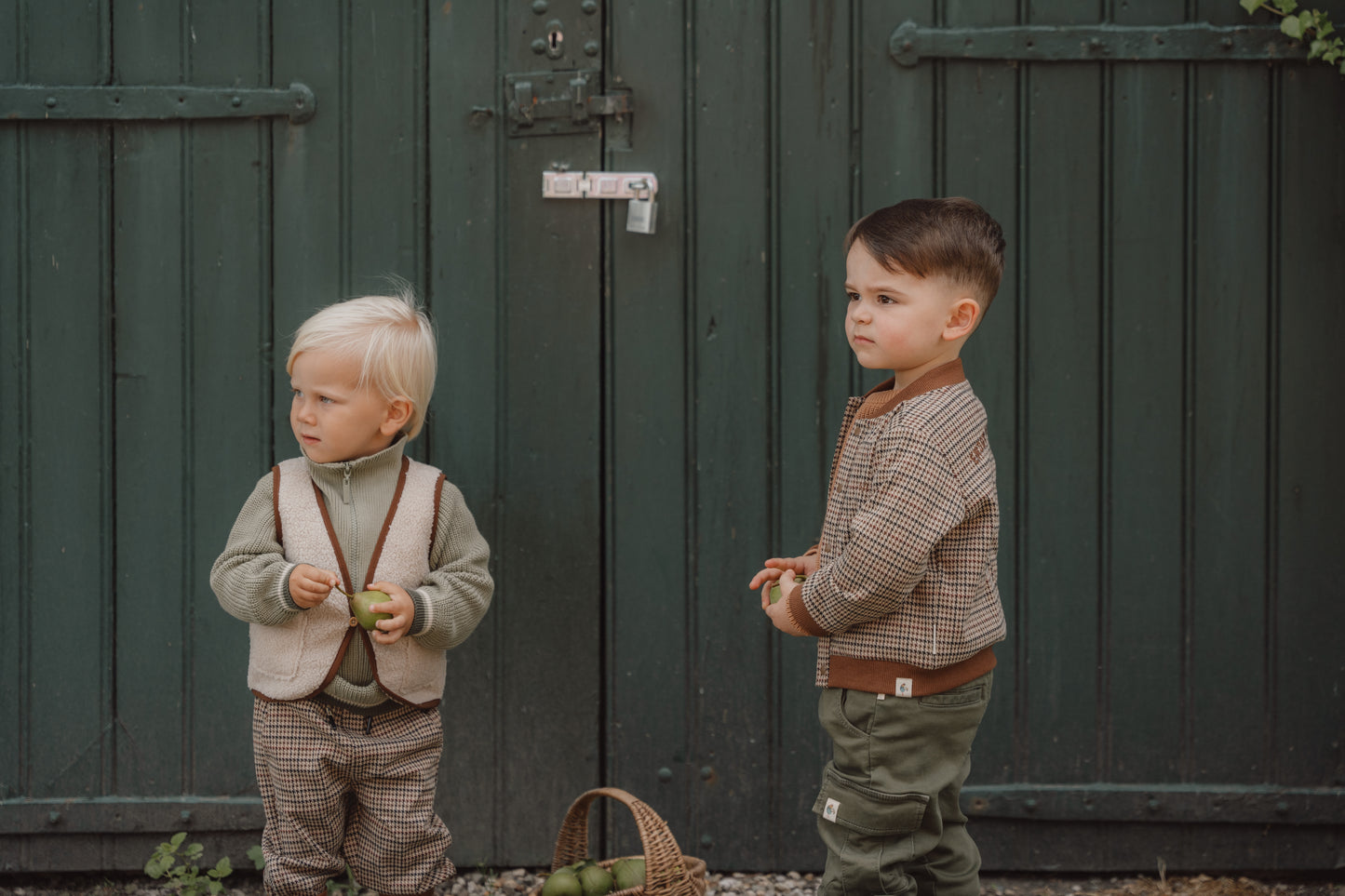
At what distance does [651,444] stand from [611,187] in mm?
617

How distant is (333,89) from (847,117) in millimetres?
1218

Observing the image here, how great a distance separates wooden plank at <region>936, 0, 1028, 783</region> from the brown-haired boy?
0.68 meters

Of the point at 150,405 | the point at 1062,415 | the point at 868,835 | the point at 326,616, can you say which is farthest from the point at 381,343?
the point at 1062,415

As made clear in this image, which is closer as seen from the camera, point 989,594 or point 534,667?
point 989,594

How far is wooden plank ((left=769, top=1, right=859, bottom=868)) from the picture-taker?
9.09 ft

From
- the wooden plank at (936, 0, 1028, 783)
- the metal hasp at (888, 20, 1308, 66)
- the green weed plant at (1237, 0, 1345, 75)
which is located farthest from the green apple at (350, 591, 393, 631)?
the green weed plant at (1237, 0, 1345, 75)

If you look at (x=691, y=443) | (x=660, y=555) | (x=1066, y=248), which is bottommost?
(x=660, y=555)

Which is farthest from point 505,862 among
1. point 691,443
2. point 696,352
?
point 696,352

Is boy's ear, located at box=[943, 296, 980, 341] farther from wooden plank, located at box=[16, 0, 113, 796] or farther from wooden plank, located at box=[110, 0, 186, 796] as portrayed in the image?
wooden plank, located at box=[16, 0, 113, 796]

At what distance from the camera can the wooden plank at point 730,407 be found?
2775 millimetres

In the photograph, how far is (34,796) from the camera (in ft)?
9.41

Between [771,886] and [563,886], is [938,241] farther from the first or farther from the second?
[771,886]

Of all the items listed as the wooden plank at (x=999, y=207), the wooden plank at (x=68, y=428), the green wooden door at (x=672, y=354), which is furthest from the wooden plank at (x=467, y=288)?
the wooden plank at (x=999, y=207)

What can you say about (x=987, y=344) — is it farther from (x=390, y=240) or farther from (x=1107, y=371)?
(x=390, y=240)
